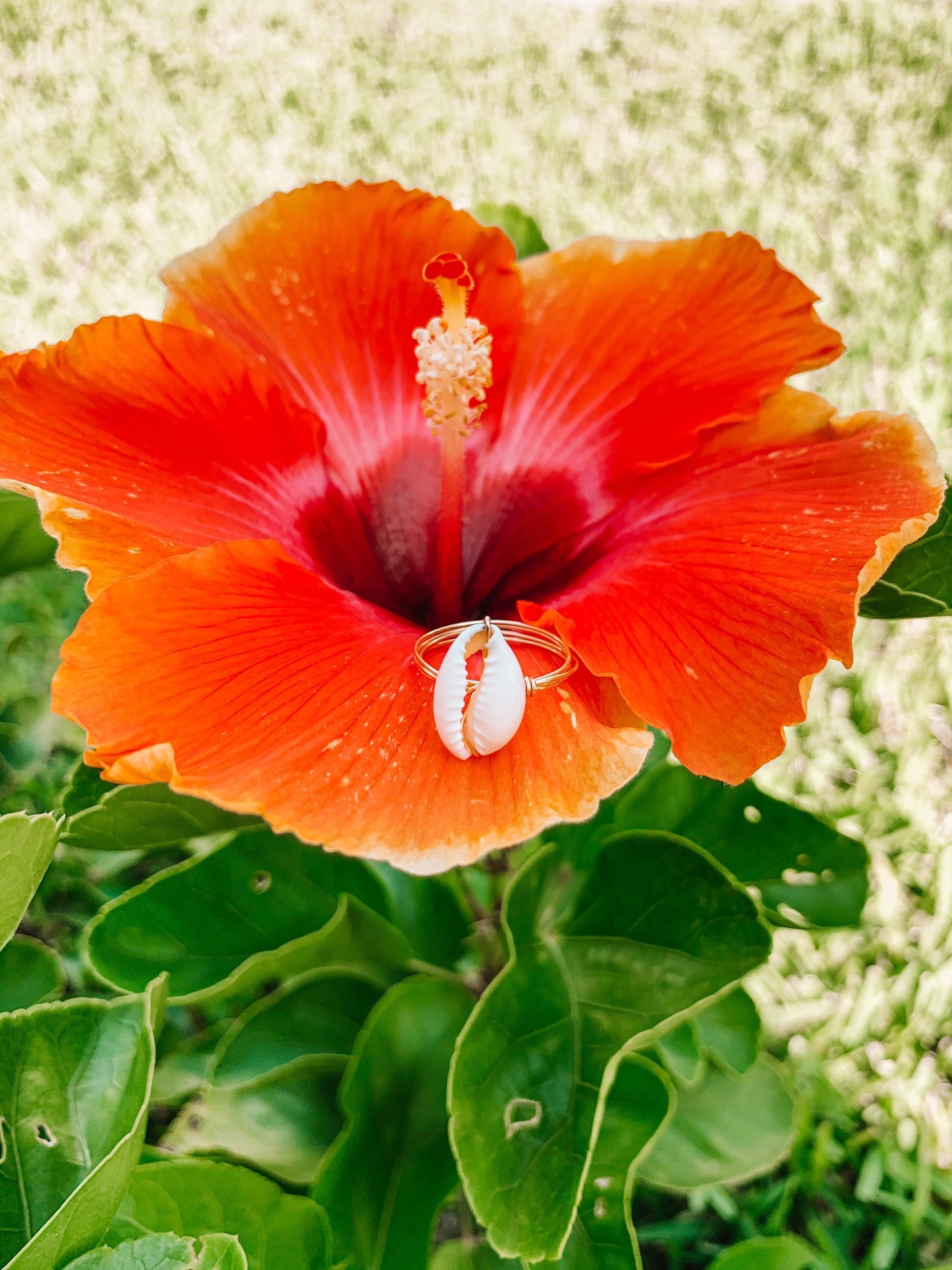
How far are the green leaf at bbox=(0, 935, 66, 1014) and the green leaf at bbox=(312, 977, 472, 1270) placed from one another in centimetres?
29

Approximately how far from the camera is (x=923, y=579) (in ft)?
2.87

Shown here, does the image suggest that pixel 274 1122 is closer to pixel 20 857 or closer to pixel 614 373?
pixel 20 857

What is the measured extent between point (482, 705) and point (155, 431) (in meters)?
0.38

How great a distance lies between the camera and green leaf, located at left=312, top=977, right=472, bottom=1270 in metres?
1.01

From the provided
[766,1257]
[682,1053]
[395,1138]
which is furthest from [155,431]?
[766,1257]

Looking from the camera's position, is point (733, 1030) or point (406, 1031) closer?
point (406, 1031)

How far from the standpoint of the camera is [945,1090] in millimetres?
1697

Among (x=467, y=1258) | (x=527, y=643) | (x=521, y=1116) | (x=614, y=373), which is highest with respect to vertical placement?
(x=614, y=373)

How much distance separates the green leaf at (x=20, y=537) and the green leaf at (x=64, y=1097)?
1.60ft

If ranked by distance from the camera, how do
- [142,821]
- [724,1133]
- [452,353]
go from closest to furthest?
[452,353], [142,821], [724,1133]

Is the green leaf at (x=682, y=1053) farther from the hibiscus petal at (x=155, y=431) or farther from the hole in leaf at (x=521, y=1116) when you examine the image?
the hibiscus petal at (x=155, y=431)

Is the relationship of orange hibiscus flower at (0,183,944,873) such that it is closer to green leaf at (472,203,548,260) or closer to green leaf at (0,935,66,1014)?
green leaf at (472,203,548,260)

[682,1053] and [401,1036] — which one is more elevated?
[401,1036]

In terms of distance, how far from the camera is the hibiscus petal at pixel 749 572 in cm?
72
